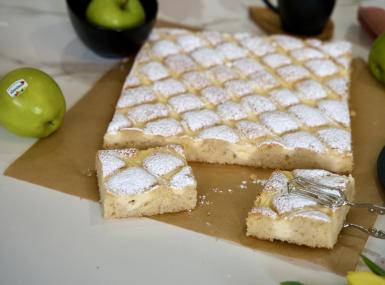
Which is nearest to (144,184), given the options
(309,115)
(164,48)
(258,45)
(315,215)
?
(315,215)

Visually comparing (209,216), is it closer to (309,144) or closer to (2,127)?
(309,144)

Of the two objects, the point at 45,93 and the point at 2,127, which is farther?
the point at 2,127

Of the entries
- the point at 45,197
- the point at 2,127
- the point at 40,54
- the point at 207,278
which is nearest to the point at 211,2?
the point at 40,54

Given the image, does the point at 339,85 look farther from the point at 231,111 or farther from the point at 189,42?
the point at 189,42

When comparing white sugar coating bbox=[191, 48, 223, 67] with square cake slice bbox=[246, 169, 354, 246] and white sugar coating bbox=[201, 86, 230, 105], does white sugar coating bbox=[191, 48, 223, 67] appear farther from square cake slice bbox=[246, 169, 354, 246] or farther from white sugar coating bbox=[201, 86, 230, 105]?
square cake slice bbox=[246, 169, 354, 246]

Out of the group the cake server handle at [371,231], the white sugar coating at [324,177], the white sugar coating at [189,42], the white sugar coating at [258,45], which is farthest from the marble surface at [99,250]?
the white sugar coating at [258,45]

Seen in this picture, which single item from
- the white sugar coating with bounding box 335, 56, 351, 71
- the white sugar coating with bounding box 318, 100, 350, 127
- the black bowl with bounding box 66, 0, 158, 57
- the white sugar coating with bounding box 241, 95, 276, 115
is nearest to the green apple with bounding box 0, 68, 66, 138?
the black bowl with bounding box 66, 0, 158, 57
